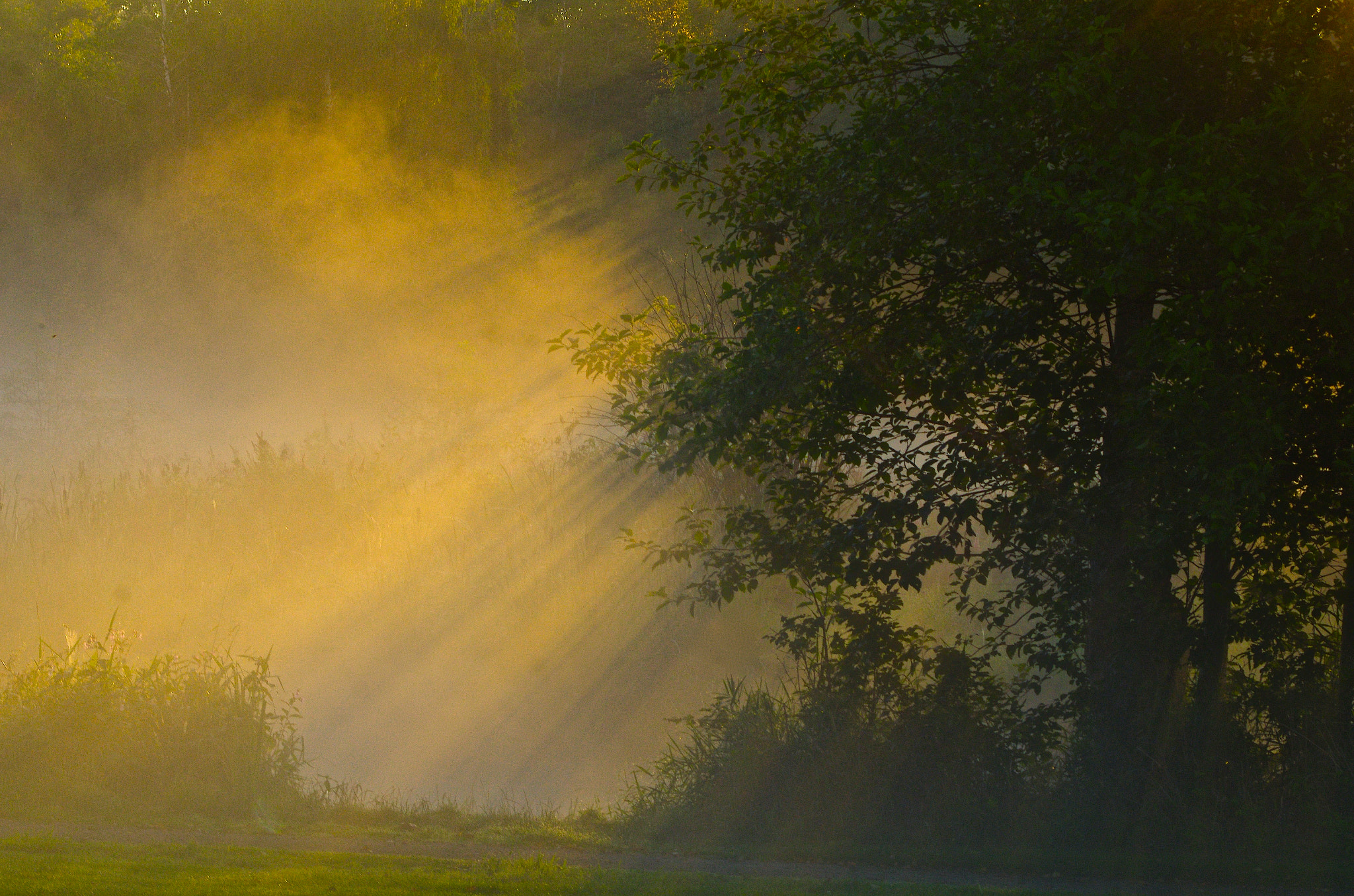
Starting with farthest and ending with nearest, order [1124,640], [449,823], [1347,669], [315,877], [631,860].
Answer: [449,823], [1124,640], [1347,669], [631,860], [315,877]

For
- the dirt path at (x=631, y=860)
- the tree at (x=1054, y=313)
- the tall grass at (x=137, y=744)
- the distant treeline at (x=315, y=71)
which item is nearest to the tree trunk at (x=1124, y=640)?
the tree at (x=1054, y=313)

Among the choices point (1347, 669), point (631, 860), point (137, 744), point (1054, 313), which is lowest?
point (631, 860)

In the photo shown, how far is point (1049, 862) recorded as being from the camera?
23.6 feet

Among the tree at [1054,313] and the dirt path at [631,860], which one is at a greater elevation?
the tree at [1054,313]

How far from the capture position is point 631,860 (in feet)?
24.2

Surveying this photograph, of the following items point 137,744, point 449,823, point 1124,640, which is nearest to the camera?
point 1124,640

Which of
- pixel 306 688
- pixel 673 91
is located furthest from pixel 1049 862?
pixel 673 91

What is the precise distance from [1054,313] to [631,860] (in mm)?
4566

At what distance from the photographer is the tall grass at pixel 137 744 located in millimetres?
7824

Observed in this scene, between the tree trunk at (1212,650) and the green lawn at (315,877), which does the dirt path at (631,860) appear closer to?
the green lawn at (315,877)

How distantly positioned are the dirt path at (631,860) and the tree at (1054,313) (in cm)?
107

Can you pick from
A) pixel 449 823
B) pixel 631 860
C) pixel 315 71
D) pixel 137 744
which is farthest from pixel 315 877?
pixel 315 71

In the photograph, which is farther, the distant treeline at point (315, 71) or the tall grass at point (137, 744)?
the distant treeline at point (315, 71)

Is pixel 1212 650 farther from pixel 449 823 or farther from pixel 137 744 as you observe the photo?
pixel 137 744
